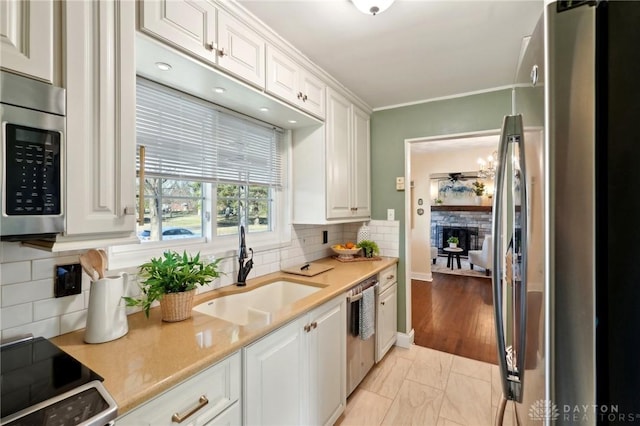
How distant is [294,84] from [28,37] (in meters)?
1.31

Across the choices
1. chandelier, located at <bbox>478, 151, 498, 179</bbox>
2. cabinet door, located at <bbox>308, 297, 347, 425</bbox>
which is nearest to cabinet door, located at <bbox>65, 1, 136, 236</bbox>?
cabinet door, located at <bbox>308, 297, 347, 425</bbox>

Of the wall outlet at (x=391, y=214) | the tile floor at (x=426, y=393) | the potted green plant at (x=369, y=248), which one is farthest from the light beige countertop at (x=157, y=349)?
the wall outlet at (x=391, y=214)

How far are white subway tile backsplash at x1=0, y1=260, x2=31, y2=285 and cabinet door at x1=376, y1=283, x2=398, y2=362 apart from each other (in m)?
2.18

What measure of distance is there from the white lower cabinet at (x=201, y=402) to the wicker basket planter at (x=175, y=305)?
35cm

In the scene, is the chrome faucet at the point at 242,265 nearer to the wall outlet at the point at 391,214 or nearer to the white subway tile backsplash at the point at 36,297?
the white subway tile backsplash at the point at 36,297

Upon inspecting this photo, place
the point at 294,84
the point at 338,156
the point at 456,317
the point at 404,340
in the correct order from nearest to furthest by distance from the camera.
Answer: the point at 294,84
the point at 338,156
the point at 404,340
the point at 456,317

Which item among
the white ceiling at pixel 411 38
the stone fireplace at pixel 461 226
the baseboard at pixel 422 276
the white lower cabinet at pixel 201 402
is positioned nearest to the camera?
the white lower cabinet at pixel 201 402

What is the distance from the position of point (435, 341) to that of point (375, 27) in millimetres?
2908

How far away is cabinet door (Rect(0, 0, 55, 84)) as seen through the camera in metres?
0.76

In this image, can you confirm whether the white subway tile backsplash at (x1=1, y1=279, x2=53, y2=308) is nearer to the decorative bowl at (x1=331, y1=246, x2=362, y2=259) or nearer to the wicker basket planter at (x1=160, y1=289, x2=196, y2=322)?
the wicker basket planter at (x1=160, y1=289, x2=196, y2=322)

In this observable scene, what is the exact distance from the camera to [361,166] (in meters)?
2.84

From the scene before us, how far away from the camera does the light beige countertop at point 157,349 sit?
2.69 feet

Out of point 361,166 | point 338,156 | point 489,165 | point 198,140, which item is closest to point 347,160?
point 338,156

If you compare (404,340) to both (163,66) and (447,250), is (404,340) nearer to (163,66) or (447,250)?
(163,66)
